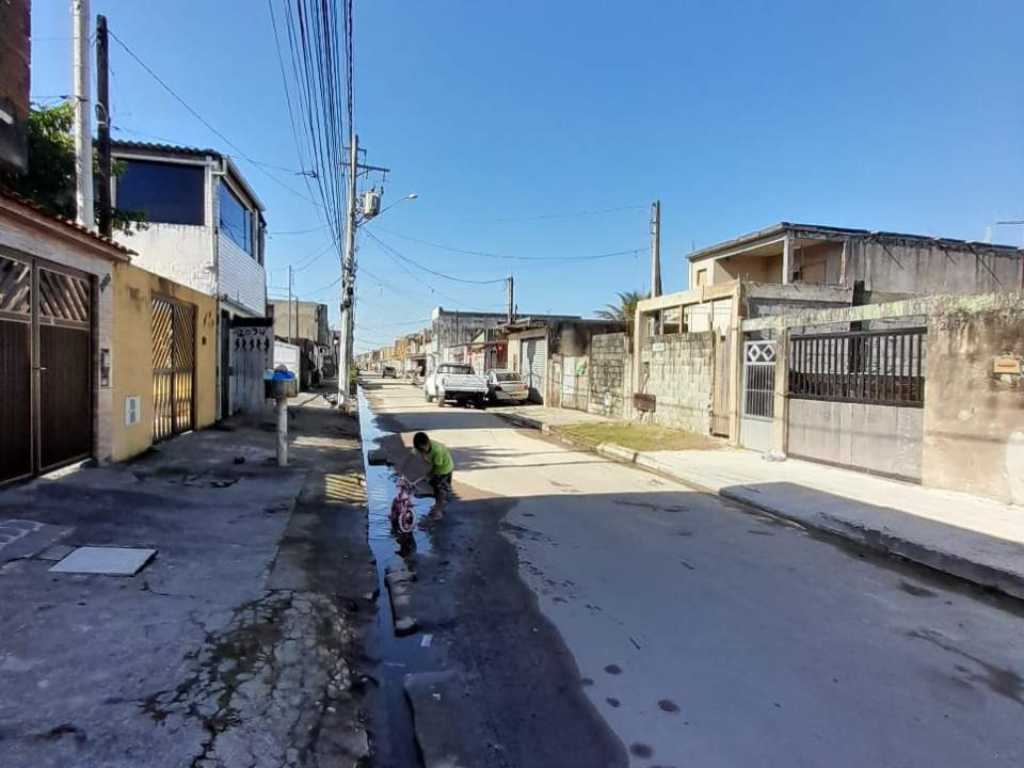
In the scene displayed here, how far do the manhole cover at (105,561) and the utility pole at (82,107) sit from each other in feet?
20.6

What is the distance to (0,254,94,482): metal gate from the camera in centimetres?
643

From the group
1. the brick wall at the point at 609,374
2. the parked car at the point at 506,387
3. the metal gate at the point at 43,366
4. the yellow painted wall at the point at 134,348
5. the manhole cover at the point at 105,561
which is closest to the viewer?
the manhole cover at the point at 105,561

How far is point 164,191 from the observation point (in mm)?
15586

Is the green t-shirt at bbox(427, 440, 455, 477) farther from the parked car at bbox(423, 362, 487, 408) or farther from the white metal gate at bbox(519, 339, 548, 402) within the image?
the white metal gate at bbox(519, 339, 548, 402)

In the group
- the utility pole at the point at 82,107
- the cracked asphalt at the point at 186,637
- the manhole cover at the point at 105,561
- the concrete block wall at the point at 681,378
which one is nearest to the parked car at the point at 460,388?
the concrete block wall at the point at 681,378

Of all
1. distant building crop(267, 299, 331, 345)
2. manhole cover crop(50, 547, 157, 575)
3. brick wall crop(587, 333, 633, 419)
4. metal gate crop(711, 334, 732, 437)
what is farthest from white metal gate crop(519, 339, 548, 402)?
distant building crop(267, 299, 331, 345)

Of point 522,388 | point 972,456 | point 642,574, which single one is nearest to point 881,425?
point 972,456

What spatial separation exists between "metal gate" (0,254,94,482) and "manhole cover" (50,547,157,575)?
7.77 ft

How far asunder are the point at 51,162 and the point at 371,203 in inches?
574

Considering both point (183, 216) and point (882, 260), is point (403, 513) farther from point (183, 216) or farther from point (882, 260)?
point (882, 260)

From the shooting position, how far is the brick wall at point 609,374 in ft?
67.8

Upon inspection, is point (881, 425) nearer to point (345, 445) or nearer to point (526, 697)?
point (526, 697)

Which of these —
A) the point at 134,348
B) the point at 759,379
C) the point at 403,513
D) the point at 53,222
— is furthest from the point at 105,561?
the point at 759,379

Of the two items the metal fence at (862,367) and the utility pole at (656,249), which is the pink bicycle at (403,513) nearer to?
the metal fence at (862,367)
